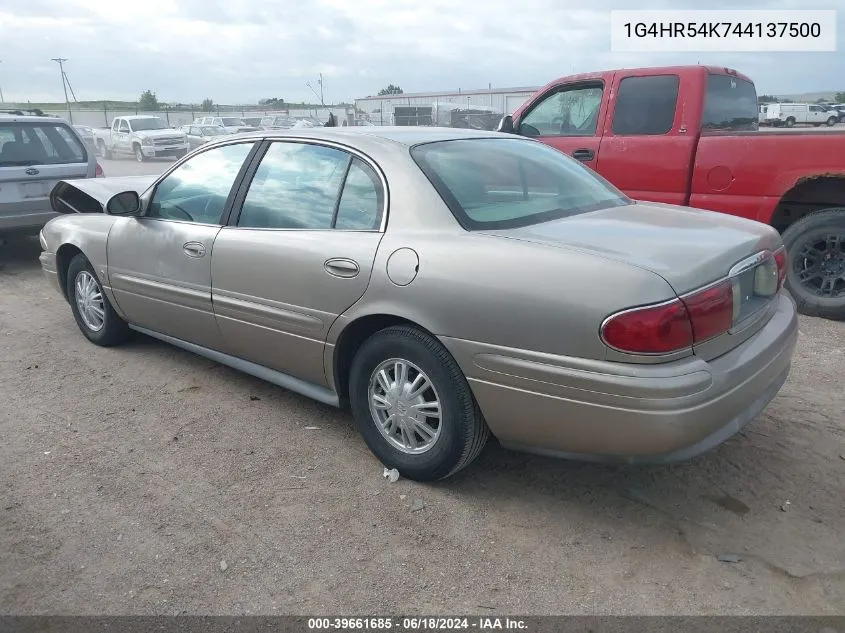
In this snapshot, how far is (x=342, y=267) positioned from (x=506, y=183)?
900 millimetres

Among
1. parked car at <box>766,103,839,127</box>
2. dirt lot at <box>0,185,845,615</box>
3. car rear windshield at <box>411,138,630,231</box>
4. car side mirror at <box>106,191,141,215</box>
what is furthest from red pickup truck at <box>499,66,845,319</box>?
parked car at <box>766,103,839,127</box>

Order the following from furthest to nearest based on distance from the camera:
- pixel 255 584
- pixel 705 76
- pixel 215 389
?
pixel 705 76, pixel 215 389, pixel 255 584

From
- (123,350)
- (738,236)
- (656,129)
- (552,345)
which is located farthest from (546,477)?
(656,129)

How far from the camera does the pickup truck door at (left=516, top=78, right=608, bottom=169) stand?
633cm

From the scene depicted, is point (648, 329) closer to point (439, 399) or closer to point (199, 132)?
point (439, 399)

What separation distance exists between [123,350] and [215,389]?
46.3 inches

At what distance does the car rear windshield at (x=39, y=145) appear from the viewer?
310 inches

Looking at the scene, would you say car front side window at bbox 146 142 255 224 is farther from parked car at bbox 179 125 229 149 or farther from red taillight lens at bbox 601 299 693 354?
parked car at bbox 179 125 229 149

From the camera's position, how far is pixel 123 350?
5117 millimetres

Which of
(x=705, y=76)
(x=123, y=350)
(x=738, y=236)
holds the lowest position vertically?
(x=123, y=350)

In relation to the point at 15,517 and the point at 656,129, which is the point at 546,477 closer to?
the point at 15,517

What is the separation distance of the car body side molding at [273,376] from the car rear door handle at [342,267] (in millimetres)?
651

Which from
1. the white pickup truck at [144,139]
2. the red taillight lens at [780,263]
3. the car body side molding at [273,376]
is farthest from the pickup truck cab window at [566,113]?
the white pickup truck at [144,139]

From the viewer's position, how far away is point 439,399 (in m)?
2.97
